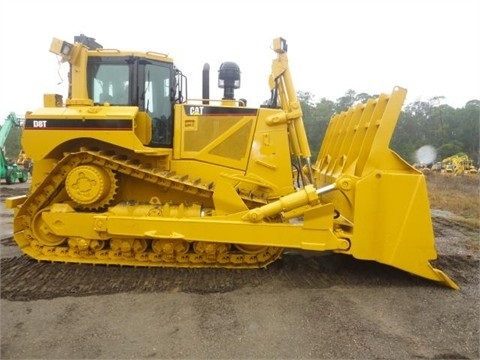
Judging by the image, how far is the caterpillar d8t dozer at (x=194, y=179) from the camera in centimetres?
475

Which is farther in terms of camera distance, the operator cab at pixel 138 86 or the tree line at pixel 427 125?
the tree line at pixel 427 125

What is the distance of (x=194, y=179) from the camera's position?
555cm

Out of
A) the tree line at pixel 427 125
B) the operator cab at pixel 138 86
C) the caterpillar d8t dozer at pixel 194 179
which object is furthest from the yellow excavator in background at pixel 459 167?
the operator cab at pixel 138 86

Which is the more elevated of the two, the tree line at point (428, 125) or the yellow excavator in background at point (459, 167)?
the tree line at point (428, 125)

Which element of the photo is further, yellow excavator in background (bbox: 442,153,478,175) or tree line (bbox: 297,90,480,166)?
tree line (bbox: 297,90,480,166)

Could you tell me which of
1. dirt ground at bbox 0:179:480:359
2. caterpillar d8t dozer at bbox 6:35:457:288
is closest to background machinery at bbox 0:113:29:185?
caterpillar d8t dozer at bbox 6:35:457:288

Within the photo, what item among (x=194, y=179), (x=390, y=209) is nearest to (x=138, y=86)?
(x=194, y=179)

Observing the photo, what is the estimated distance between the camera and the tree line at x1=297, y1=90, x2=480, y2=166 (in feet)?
165

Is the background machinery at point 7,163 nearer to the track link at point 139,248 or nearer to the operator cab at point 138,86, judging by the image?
the operator cab at point 138,86

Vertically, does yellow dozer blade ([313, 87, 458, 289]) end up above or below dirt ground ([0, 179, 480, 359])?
above

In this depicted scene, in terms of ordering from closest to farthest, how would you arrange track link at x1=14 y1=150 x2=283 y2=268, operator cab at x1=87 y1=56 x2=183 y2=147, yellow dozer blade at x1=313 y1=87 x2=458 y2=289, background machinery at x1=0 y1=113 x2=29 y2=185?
yellow dozer blade at x1=313 y1=87 x2=458 y2=289, track link at x1=14 y1=150 x2=283 y2=268, operator cab at x1=87 y1=56 x2=183 y2=147, background machinery at x1=0 y1=113 x2=29 y2=185

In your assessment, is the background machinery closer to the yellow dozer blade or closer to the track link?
the track link

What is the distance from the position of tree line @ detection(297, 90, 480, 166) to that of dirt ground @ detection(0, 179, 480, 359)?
43.9 meters

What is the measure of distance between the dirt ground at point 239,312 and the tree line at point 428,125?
43.9 m
